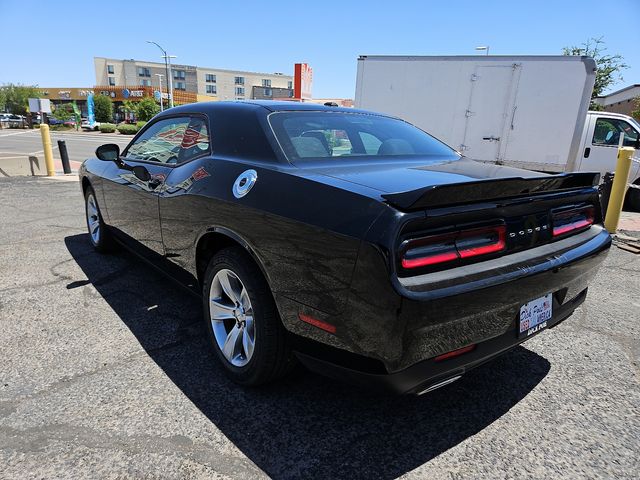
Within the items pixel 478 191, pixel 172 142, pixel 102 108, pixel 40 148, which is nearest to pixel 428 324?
pixel 478 191

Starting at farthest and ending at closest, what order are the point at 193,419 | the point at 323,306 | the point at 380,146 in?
the point at 380,146 → the point at 193,419 → the point at 323,306

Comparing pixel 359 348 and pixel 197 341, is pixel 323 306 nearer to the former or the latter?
pixel 359 348

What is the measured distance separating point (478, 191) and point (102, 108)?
76271 millimetres

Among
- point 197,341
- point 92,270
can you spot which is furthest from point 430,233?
point 92,270

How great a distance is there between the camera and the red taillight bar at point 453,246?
172 centimetres

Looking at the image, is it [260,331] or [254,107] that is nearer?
[260,331]

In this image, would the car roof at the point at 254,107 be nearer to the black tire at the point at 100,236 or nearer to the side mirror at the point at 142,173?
the side mirror at the point at 142,173

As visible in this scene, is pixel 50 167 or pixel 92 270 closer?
pixel 92 270

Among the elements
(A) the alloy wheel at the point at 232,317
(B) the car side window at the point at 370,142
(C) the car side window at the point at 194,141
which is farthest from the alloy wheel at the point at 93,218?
(B) the car side window at the point at 370,142

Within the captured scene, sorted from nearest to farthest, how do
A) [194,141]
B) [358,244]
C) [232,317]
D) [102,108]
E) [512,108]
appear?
1. [358,244]
2. [232,317]
3. [194,141]
4. [512,108]
5. [102,108]

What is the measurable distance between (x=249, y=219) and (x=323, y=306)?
0.66 meters

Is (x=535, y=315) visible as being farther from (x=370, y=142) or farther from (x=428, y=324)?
(x=370, y=142)

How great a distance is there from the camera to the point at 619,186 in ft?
20.3

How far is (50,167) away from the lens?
11258 millimetres
